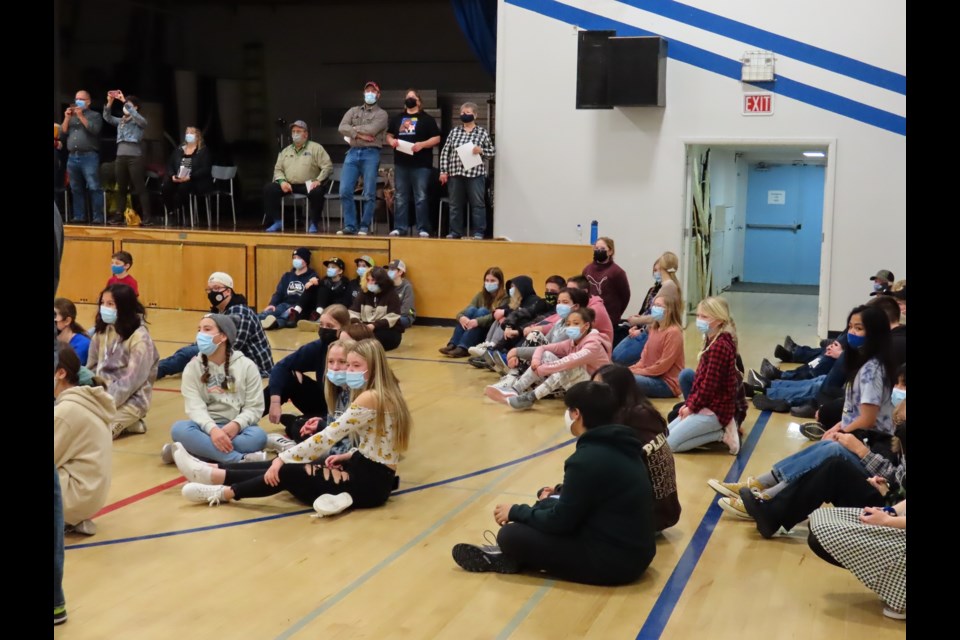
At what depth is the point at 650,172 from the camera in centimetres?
1342

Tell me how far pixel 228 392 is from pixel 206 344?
38 centimetres

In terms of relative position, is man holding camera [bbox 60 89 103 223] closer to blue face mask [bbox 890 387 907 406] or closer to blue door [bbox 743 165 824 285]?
blue door [bbox 743 165 824 285]

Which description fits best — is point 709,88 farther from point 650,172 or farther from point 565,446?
point 565,446

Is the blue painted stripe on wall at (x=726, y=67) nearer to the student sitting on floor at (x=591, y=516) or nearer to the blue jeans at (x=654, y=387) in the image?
the blue jeans at (x=654, y=387)

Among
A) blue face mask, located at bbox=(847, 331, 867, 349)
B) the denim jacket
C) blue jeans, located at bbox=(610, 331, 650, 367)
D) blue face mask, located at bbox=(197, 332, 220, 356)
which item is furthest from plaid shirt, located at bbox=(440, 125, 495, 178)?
blue face mask, located at bbox=(847, 331, 867, 349)

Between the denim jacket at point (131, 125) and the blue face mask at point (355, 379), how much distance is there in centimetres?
1037

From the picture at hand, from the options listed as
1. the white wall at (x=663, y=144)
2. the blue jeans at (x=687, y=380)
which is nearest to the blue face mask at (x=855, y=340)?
the blue jeans at (x=687, y=380)

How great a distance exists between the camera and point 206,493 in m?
5.89

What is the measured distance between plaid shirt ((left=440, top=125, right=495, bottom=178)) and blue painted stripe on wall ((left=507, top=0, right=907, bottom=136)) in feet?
5.88

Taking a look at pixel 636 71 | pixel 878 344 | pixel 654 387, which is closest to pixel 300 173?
pixel 636 71

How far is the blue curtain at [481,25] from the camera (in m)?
14.6

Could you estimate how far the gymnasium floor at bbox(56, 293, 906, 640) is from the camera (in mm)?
4336

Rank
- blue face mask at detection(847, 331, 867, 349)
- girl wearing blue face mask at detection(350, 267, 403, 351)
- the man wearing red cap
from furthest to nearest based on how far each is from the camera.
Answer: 1. the man wearing red cap
2. girl wearing blue face mask at detection(350, 267, 403, 351)
3. blue face mask at detection(847, 331, 867, 349)
